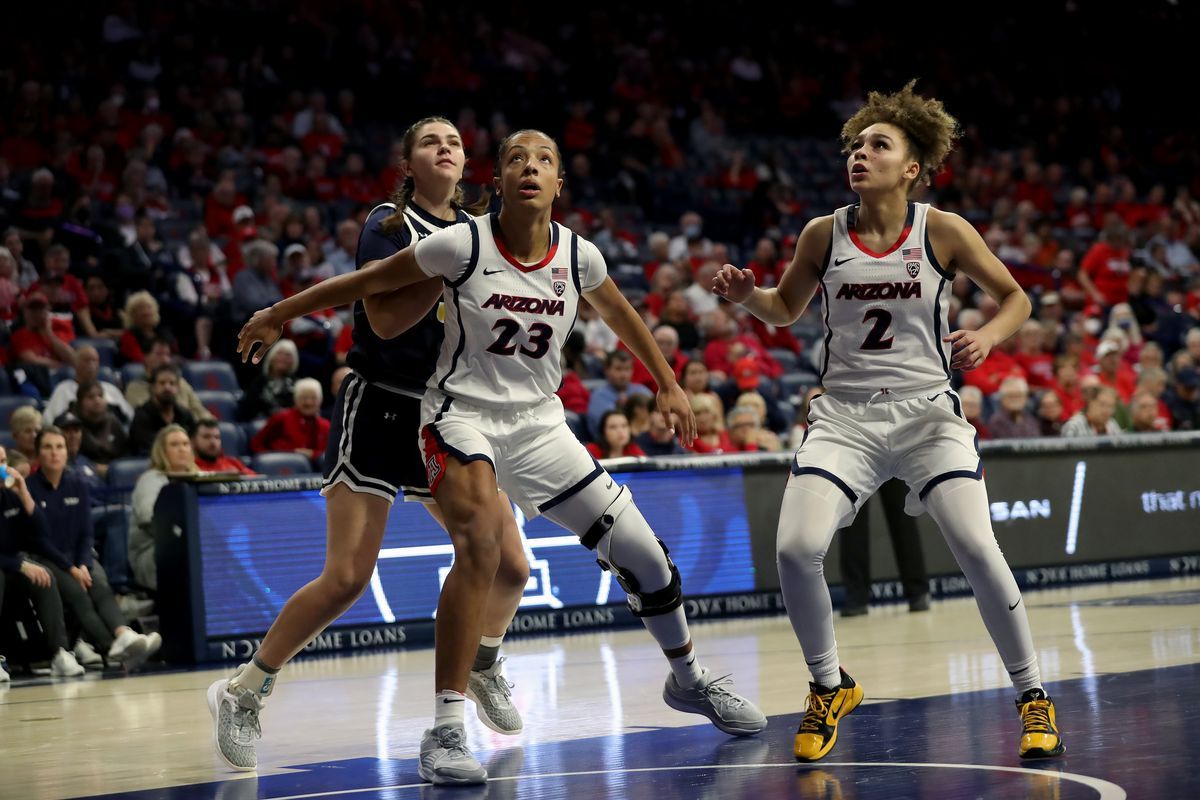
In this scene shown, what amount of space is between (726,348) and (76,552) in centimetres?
697

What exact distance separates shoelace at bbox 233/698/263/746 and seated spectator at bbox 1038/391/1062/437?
398 inches

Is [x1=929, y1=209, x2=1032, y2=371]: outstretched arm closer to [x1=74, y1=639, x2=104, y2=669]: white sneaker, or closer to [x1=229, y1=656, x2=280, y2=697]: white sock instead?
[x1=229, y1=656, x2=280, y2=697]: white sock

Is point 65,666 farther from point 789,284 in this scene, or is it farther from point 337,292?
point 789,284

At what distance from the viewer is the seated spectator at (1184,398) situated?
53.0ft

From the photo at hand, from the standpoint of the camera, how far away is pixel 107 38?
17.2 meters

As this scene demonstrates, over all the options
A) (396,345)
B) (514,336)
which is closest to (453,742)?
(514,336)

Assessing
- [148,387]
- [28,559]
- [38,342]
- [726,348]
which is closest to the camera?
[28,559]

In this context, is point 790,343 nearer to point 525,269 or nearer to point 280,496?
point 280,496

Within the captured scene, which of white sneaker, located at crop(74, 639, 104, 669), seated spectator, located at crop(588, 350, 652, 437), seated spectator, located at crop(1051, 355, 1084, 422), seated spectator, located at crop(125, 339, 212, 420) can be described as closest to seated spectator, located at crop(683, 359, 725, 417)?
seated spectator, located at crop(588, 350, 652, 437)

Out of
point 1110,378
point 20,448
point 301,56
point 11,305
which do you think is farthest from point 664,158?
point 20,448

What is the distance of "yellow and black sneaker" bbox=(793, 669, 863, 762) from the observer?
5059 mm

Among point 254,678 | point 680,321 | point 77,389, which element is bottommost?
point 254,678

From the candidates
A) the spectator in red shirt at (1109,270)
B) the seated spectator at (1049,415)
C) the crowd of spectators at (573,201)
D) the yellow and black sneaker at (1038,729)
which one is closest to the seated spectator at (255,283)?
the crowd of spectators at (573,201)

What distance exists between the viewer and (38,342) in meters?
12.1
